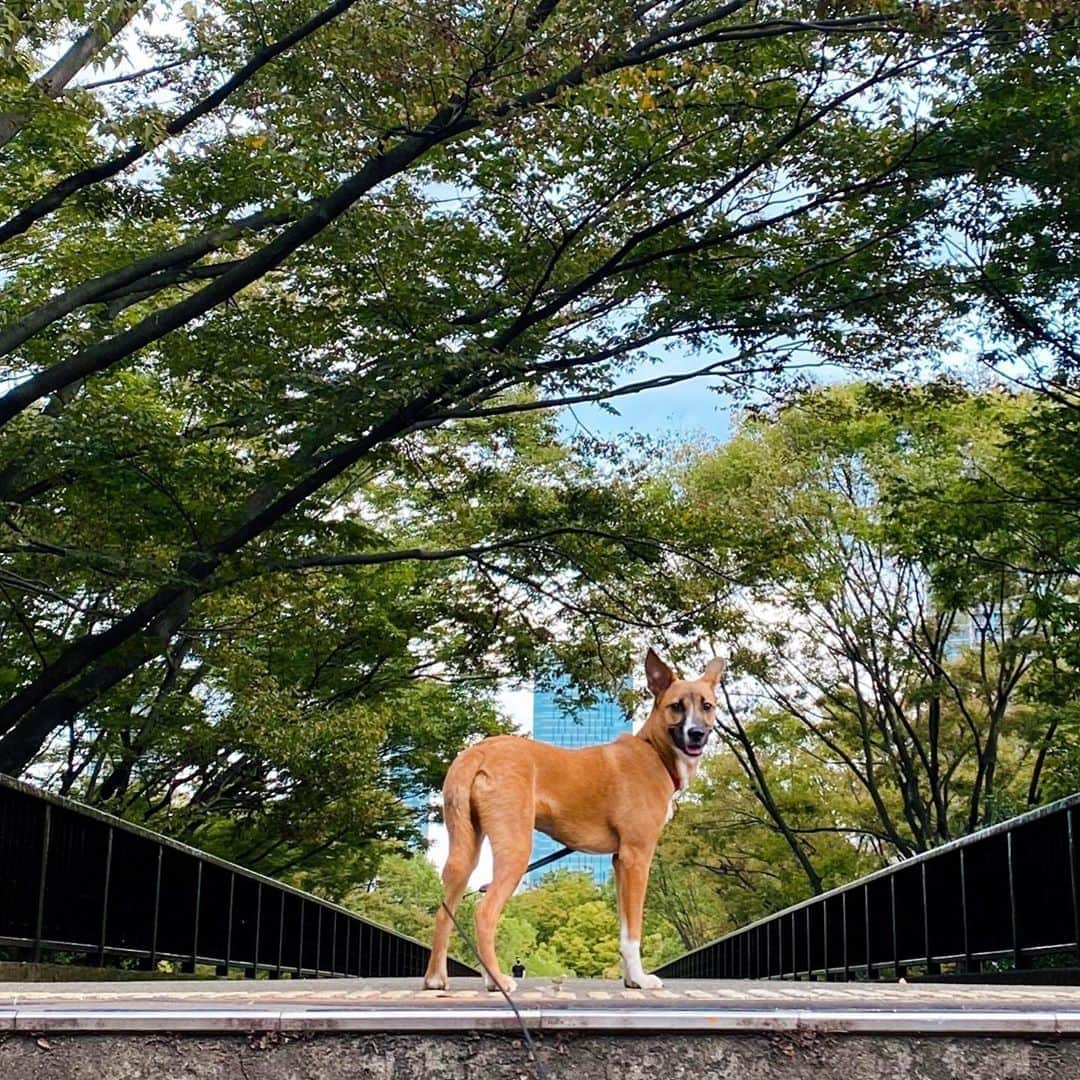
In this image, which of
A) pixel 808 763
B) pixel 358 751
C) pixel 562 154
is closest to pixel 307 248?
pixel 562 154

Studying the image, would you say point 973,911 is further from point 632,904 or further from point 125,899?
point 125,899

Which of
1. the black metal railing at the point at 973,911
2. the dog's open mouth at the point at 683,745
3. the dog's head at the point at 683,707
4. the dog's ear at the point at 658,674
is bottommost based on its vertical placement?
the black metal railing at the point at 973,911

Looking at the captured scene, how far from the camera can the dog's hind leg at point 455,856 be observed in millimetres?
4016

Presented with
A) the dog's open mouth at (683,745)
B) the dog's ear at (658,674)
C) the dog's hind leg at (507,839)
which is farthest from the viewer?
the dog's ear at (658,674)

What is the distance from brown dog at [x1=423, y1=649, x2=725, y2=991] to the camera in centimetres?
404

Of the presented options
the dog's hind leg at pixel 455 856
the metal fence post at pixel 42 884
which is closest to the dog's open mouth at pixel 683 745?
the dog's hind leg at pixel 455 856

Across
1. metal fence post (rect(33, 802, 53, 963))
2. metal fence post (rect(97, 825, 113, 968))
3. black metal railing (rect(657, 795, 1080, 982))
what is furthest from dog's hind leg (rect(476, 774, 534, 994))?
metal fence post (rect(97, 825, 113, 968))

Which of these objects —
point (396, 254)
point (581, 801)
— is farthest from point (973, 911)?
point (396, 254)

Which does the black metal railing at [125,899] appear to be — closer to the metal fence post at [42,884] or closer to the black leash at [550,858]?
the metal fence post at [42,884]

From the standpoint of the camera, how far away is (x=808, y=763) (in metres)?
28.5

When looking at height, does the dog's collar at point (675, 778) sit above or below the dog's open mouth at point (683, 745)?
below

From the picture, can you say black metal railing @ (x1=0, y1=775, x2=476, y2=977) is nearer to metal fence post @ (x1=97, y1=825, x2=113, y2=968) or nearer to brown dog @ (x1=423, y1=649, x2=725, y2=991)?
metal fence post @ (x1=97, y1=825, x2=113, y2=968)

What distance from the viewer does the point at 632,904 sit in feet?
14.7

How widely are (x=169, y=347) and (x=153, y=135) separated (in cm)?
432
